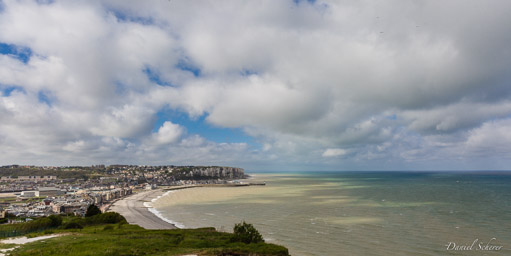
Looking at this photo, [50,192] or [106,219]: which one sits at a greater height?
[106,219]

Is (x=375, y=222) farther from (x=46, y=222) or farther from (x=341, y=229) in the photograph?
(x=46, y=222)

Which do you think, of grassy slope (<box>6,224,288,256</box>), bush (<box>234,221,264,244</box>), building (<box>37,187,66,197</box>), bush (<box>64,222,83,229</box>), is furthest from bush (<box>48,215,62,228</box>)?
building (<box>37,187,66,197</box>)

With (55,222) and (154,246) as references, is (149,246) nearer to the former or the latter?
(154,246)

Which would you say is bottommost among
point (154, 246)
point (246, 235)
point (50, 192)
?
point (50, 192)

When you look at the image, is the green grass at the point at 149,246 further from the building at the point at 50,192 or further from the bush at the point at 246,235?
the building at the point at 50,192

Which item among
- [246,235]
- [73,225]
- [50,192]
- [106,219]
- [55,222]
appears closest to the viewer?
[246,235]

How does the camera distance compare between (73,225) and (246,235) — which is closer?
(246,235)

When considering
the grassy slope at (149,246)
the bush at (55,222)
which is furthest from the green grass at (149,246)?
the bush at (55,222)

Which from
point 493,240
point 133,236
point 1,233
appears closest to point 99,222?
point 1,233

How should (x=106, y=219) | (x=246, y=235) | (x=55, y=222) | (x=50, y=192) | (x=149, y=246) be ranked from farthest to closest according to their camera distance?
(x=50, y=192), (x=106, y=219), (x=55, y=222), (x=246, y=235), (x=149, y=246)

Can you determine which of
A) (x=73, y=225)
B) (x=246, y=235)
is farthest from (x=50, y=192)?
(x=246, y=235)

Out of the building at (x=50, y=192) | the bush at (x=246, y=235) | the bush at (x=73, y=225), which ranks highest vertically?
the bush at (x=246, y=235)
